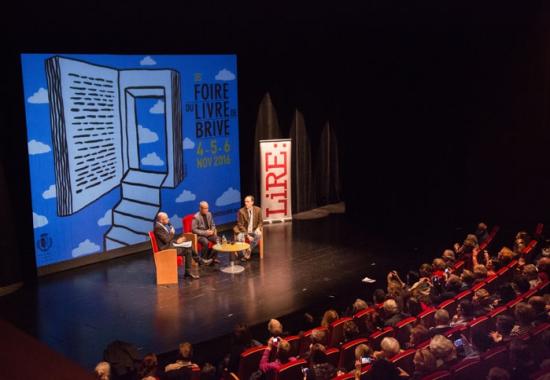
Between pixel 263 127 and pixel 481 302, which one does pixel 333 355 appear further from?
pixel 263 127

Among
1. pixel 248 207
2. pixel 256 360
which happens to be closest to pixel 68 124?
pixel 248 207

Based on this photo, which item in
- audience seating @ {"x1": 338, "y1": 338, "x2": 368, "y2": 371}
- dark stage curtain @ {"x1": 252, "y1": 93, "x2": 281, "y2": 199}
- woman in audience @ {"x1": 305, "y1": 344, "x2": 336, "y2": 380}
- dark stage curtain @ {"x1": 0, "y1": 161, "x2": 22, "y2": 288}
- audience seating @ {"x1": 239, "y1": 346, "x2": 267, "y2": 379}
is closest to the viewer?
woman in audience @ {"x1": 305, "y1": 344, "x2": 336, "y2": 380}

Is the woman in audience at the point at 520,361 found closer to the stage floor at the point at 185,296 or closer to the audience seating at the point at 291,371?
the audience seating at the point at 291,371

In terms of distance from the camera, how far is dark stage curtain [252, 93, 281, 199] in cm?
1146

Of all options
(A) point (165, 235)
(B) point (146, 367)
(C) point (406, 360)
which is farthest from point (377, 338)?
(A) point (165, 235)

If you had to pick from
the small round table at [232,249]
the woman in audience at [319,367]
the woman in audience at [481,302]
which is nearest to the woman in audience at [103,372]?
the woman in audience at [319,367]

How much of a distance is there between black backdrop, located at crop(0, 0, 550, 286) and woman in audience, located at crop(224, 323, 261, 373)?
438 centimetres

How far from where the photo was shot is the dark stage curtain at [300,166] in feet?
39.6

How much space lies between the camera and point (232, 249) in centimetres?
851

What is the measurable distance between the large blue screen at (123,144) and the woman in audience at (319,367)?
17.1ft

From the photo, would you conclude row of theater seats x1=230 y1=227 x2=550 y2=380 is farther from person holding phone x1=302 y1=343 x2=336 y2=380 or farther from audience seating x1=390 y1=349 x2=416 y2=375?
person holding phone x1=302 y1=343 x2=336 y2=380

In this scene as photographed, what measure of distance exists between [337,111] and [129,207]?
15.9 ft

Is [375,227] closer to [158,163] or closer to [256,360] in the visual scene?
[158,163]

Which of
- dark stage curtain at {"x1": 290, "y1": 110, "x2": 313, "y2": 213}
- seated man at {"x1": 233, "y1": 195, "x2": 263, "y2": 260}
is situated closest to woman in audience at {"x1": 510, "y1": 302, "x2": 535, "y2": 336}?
seated man at {"x1": 233, "y1": 195, "x2": 263, "y2": 260}
